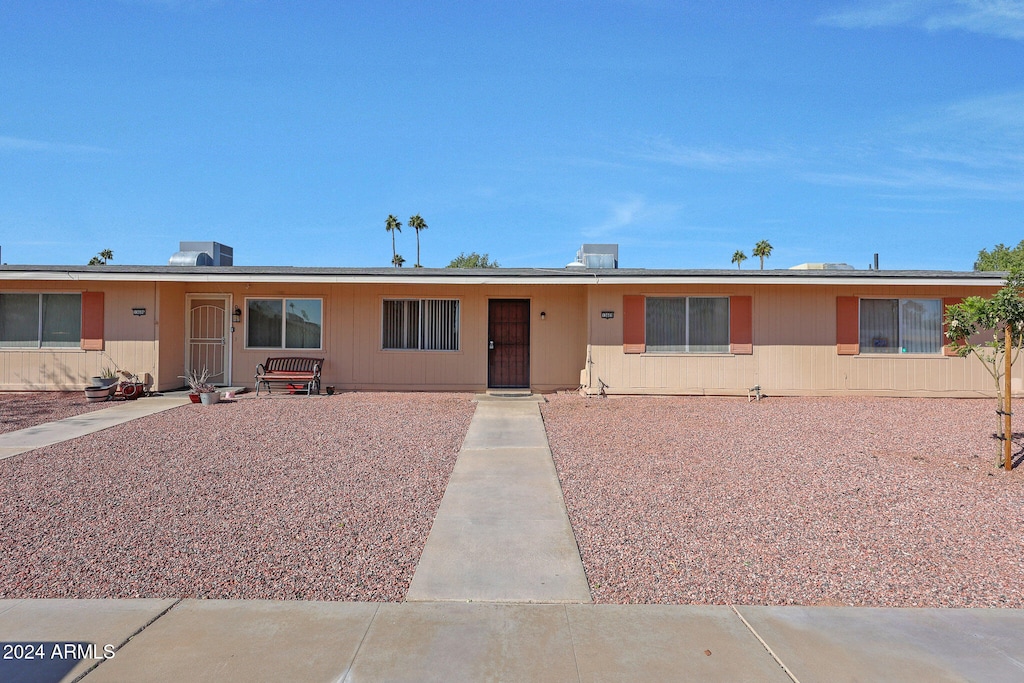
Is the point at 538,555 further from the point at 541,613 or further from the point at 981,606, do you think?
the point at 981,606

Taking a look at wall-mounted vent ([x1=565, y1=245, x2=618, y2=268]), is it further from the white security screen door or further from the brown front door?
the white security screen door

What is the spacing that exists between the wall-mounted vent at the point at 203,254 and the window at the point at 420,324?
220 inches

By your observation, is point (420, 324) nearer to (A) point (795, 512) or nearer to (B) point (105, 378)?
(B) point (105, 378)

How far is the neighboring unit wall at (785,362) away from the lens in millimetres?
12172

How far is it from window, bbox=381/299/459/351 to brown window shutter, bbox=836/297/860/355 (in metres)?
7.93

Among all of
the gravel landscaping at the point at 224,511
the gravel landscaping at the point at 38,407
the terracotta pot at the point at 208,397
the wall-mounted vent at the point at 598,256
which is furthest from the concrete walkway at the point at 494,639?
the wall-mounted vent at the point at 598,256

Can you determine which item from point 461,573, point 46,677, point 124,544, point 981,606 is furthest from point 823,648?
point 124,544

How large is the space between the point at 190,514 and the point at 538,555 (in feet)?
9.36

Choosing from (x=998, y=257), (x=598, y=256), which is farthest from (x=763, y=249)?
(x=598, y=256)

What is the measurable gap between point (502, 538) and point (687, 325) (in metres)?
8.91

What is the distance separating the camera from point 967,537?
4367 millimetres

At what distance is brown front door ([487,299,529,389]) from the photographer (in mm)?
13164

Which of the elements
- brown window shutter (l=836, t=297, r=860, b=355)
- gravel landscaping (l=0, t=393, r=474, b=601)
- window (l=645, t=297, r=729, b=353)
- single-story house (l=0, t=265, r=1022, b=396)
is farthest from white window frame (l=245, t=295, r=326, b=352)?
brown window shutter (l=836, t=297, r=860, b=355)

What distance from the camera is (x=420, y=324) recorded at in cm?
1309
